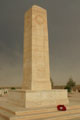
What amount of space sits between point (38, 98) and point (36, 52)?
5.09m

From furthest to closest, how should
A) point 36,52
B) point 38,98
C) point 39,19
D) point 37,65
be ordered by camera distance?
point 39,19, point 36,52, point 37,65, point 38,98

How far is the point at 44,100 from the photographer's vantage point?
12.6 metres

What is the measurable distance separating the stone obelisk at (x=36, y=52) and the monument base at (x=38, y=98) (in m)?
1.62

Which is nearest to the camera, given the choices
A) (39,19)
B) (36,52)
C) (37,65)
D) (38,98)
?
(38,98)

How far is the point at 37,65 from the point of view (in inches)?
580

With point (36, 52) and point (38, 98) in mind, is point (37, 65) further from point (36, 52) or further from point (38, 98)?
point (38, 98)

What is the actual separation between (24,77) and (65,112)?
20.9 ft

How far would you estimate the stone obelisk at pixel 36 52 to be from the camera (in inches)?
568

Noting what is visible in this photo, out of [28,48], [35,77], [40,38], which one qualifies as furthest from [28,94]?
[40,38]

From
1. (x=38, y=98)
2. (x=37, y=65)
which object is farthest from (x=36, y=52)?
(x=38, y=98)

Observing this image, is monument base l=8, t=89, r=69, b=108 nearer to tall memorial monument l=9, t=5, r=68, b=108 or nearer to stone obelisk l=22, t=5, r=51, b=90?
tall memorial monument l=9, t=5, r=68, b=108

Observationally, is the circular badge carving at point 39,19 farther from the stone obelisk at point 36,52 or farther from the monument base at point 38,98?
the monument base at point 38,98

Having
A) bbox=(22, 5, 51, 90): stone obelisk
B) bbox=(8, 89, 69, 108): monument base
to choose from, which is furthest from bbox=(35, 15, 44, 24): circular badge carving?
bbox=(8, 89, 69, 108): monument base

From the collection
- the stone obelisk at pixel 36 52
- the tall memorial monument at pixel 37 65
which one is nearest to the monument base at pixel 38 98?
the tall memorial monument at pixel 37 65
